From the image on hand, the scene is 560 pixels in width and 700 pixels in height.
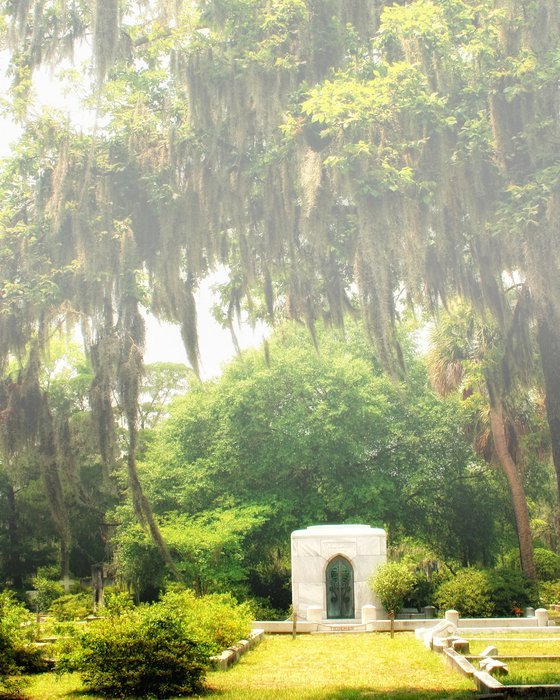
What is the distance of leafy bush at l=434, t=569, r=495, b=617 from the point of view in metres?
23.4


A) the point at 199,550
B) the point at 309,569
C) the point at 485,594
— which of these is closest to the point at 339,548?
the point at 309,569

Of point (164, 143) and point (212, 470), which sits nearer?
point (164, 143)

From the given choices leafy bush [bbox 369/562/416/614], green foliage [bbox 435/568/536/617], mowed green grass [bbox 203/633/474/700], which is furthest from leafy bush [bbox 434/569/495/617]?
mowed green grass [bbox 203/633/474/700]

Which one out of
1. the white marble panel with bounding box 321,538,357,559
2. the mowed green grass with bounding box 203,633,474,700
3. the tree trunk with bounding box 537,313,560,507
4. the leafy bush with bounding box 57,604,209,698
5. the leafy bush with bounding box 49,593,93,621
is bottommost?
the leafy bush with bounding box 49,593,93,621

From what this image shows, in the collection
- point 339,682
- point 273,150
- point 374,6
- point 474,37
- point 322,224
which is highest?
point 374,6

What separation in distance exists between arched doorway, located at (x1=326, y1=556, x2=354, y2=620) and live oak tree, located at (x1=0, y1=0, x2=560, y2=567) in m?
10.6

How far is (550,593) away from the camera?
2816 cm

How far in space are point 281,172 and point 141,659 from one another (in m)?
9.13

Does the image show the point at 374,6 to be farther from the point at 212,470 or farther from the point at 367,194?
the point at 212,470

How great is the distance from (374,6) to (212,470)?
63.8 ft

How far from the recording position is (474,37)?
14719 mm

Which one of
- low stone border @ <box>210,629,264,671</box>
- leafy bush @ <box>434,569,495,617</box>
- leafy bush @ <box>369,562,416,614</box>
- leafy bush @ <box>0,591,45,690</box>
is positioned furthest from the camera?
leafy bush @ <box>369,562,416,614</box>

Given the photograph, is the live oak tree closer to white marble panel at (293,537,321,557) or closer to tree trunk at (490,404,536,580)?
white marble panel at (293,537,321,557)

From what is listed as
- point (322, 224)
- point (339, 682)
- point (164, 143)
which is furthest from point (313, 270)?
point (339, 682)
